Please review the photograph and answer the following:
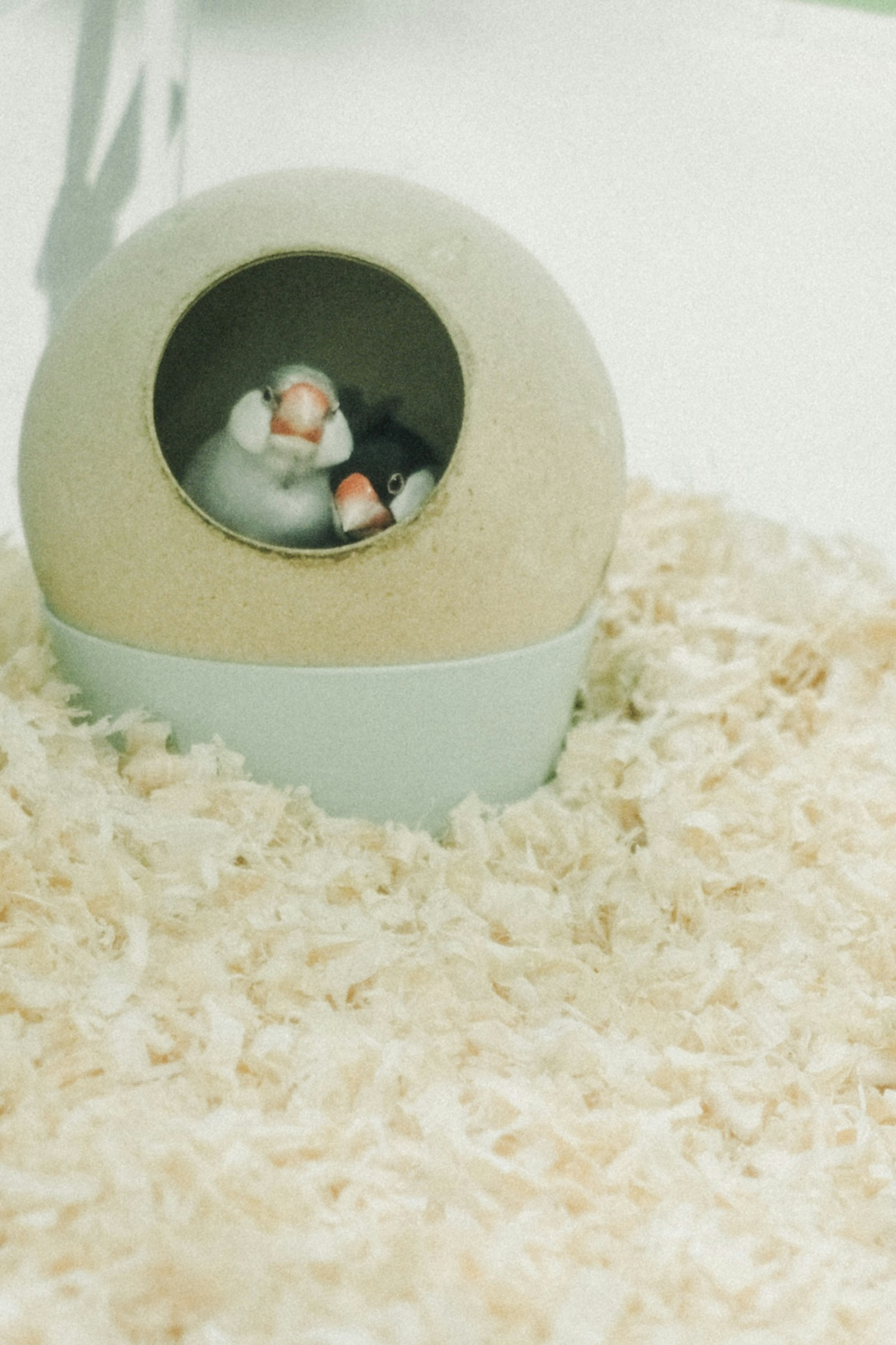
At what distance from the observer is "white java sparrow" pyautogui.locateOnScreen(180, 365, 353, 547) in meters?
1.40

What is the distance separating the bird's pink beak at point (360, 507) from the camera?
138 centimetres

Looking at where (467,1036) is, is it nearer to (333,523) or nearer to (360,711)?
(360,711)

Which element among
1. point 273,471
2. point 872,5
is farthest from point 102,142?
point 872,5

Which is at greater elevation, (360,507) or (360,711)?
(360,507)

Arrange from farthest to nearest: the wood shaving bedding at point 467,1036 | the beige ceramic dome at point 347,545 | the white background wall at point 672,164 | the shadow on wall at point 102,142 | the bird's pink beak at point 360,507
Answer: the white background wall at point 672,164 → the shadow on wall at point 102,142 → the bird's pink beak at point 360,507 → the beige ceramic dome at point 347,545 → the wood shaving bedding at point 467,1036

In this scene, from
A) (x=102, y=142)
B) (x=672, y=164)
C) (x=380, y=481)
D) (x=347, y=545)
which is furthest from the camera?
(x=672, y=164)

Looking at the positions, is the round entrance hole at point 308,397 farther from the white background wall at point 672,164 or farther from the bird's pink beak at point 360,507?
the white background wall at point 672,164

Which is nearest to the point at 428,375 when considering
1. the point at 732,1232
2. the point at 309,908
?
the point at 309,908

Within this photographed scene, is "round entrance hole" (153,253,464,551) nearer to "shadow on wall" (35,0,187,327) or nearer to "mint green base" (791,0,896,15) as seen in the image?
"shadow on wall" (35,0,187,327)

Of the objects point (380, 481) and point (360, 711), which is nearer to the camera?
point (360, 711)

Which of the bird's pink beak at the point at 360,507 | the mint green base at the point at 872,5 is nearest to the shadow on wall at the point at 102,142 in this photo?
the bird's pink beak at the point at 360,507

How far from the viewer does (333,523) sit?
4.75 ft

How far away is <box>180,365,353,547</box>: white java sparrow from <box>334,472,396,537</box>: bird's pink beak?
56 mm

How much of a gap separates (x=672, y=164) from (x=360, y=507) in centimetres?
140
